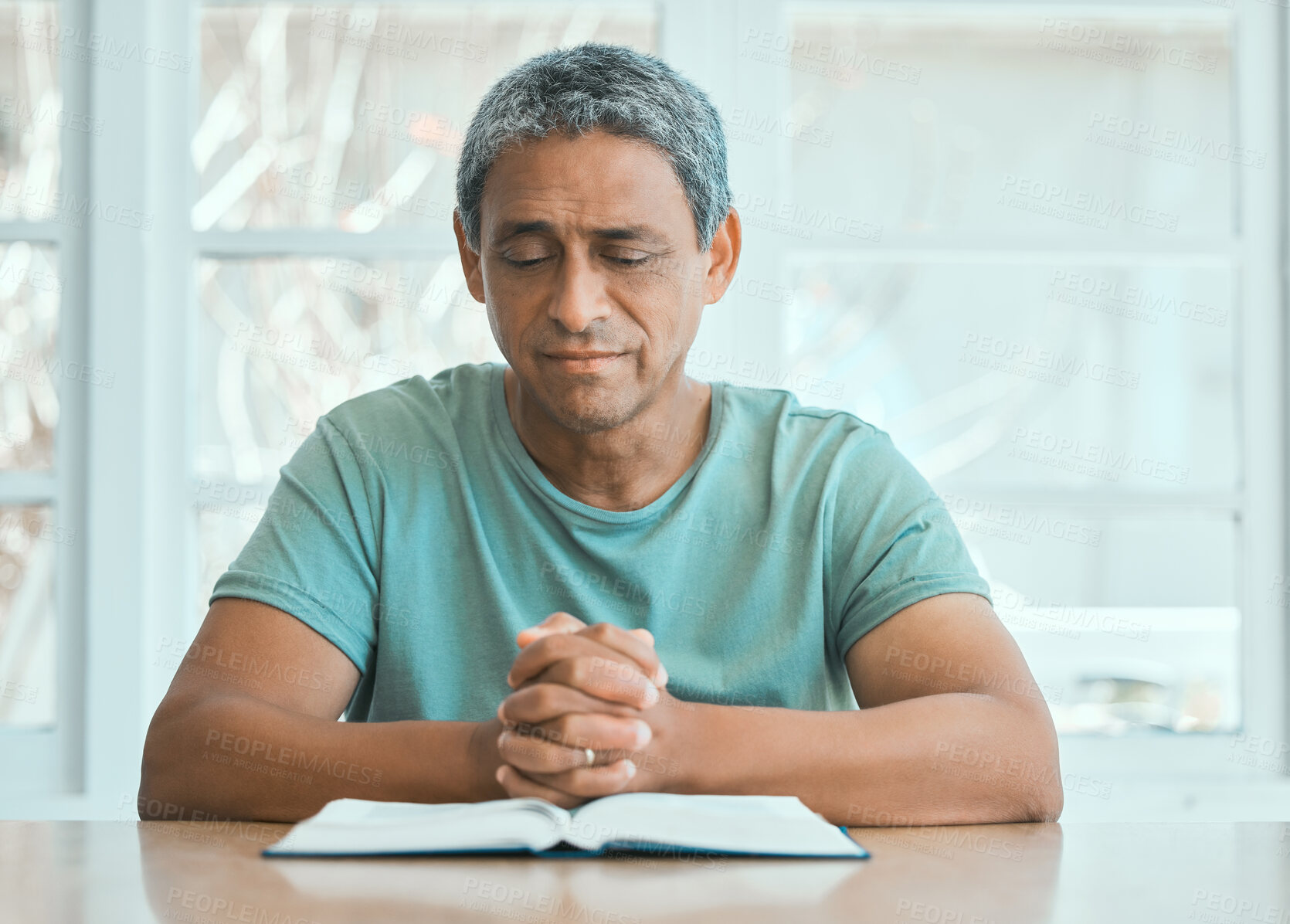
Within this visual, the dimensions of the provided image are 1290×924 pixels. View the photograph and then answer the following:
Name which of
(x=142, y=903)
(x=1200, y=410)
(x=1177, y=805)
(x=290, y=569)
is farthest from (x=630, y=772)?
(x=1200, y=410)

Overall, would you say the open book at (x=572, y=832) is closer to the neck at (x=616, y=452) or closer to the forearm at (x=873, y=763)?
the forearm at (x=873, y=763)

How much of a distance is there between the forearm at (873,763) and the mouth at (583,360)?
43cm

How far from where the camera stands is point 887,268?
2229 mm

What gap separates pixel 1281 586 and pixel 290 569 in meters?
1.89

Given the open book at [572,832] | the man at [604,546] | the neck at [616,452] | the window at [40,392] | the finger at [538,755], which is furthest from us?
the window at [40,392]

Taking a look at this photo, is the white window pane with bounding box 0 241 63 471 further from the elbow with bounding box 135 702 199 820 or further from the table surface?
the table surface

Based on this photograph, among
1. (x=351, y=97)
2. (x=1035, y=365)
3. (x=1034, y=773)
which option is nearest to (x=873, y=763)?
(x=1034, y=773)

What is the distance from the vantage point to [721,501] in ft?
4.58

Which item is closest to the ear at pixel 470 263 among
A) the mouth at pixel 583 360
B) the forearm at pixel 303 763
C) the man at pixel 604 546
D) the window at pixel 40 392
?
the man at pixel 604 546

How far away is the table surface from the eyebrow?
2.22 feet

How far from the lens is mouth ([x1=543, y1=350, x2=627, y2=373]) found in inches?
49.6

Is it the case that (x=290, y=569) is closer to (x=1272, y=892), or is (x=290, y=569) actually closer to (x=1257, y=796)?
(x=1272, y=892)

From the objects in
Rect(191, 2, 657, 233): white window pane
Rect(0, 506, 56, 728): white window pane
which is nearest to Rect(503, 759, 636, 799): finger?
Rect(191, 2, 657, 233): white window pane

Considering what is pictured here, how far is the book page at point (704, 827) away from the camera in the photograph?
78cm
